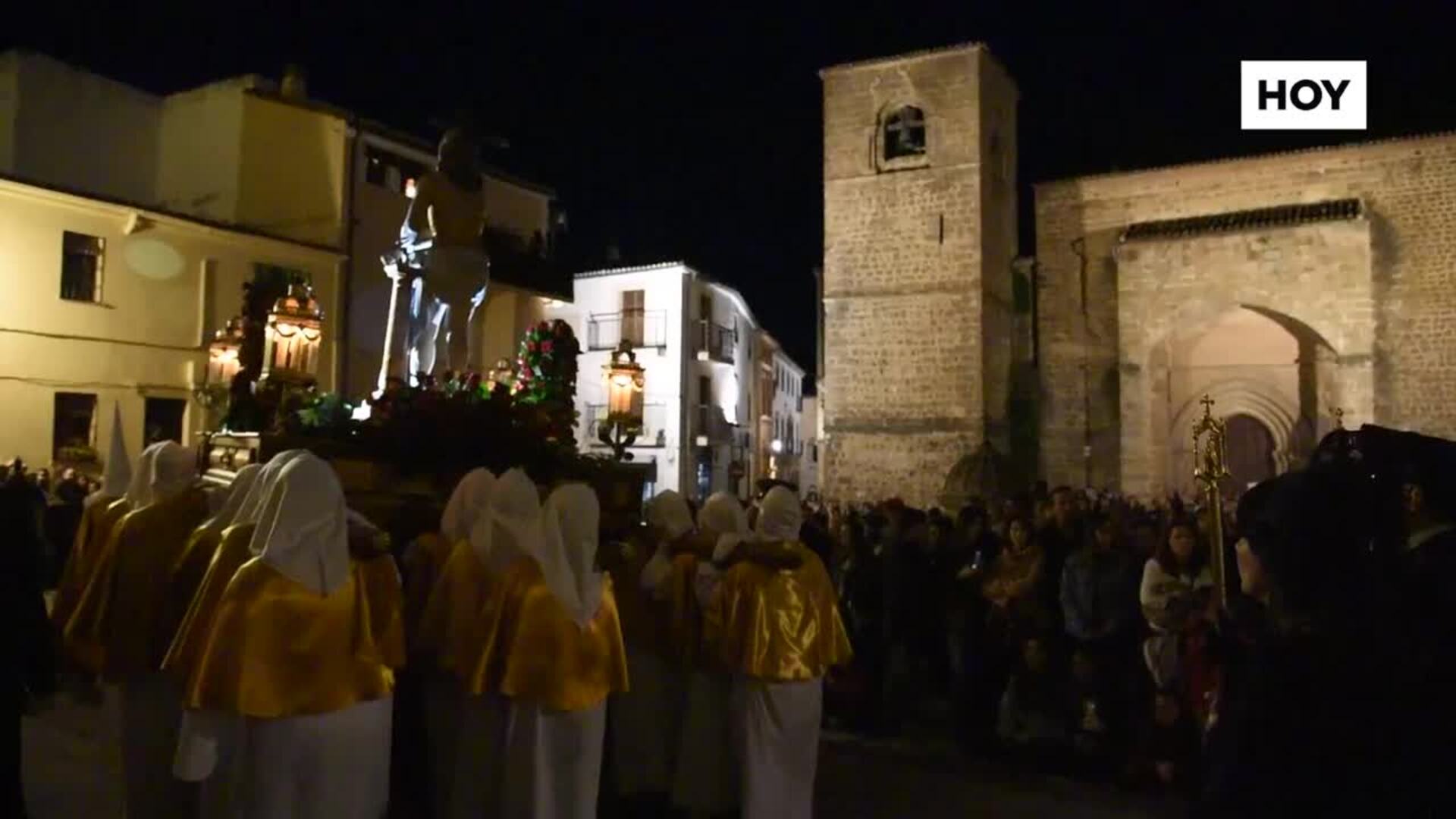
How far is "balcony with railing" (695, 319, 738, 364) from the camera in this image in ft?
106

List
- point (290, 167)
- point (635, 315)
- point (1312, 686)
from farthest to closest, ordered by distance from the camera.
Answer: point (635, 315), point (290, 167), point (1312, 686)

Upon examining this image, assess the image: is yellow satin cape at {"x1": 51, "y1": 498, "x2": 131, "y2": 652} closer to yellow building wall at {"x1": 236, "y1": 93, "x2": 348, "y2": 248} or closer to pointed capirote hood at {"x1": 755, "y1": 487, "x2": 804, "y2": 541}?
pointed capirote hood at {"x1": 755, "y1": 487, "x2": 804, "y2": 541}

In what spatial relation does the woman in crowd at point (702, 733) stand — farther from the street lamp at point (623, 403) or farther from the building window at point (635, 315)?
the building window at point (635, 315)

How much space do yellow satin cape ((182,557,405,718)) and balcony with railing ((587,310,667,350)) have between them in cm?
2692

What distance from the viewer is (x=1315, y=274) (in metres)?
22.2

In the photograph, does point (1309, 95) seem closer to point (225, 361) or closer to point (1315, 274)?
point (1315, 274)

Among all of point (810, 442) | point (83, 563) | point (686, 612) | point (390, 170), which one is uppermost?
point (390, 170)

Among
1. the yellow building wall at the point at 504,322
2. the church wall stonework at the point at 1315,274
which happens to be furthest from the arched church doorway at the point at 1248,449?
the yellow building wall at the point at 504,322

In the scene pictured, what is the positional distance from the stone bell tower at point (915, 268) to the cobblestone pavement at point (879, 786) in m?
17.6

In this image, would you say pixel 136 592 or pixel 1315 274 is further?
pixel 1315 274

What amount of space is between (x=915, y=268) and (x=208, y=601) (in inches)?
894

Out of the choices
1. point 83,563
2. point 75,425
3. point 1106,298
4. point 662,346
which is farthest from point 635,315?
point 83,563

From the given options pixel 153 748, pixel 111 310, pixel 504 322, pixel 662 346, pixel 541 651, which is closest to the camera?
pixel 541 651

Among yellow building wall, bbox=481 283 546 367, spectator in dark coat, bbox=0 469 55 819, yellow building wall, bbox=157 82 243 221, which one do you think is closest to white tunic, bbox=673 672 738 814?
spectator in dark coat, bbox=0 469 55 819
